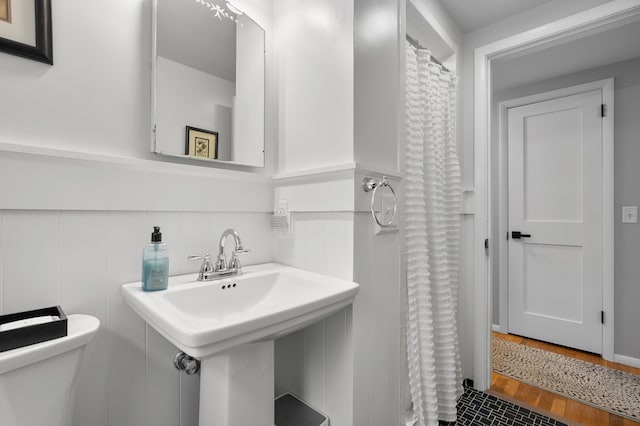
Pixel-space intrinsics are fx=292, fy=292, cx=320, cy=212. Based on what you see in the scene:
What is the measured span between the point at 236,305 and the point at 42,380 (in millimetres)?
477

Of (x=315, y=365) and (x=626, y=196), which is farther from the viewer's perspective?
(x=626, y=196)

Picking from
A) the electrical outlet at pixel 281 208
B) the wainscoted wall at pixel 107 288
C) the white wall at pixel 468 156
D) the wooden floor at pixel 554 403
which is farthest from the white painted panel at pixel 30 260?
the wooden floor at pixel 554 403

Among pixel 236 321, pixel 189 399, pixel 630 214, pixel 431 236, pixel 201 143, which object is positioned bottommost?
pixel 189 399

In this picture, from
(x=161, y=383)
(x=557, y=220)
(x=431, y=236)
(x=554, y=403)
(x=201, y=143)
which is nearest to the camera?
(x=161, y=383)

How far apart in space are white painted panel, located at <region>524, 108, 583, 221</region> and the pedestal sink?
2.41 m

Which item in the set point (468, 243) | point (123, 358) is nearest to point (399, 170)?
point (468, 243)

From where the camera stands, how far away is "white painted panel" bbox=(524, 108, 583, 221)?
7.74 ft

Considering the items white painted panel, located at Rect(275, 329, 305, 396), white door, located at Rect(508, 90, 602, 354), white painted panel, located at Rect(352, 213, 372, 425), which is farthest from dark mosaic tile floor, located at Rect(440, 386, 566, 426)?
white door, located at Rect(508, 90, 602, 354)

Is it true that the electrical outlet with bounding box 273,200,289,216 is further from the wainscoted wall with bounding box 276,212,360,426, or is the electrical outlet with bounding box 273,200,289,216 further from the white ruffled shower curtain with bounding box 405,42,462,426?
the white ruffled shower curtain with bounding box 405,42,462,426

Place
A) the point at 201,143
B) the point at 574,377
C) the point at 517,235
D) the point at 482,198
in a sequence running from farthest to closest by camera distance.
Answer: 1. the point at 517,235
2. the point at 574,377
3. the point at 482,198
4. the point at 201,143

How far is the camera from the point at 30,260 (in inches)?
28.7

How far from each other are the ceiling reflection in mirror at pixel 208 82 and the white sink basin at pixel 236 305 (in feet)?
1.47

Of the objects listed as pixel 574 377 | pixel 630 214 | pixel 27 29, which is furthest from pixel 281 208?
pixel 630 214

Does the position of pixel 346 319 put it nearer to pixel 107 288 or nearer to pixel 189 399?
pixel 189 399
